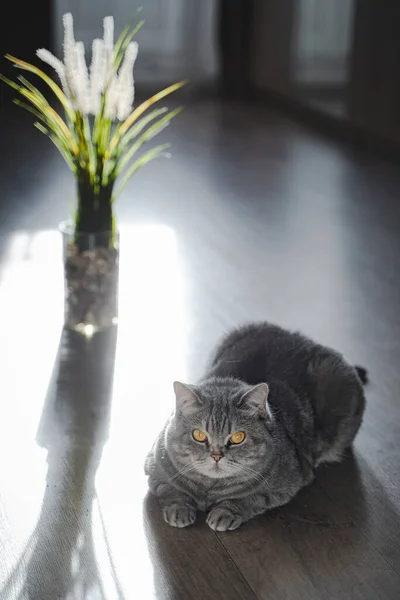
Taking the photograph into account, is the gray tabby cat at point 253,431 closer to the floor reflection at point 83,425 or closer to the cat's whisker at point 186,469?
the cat's whisker at point 186,469

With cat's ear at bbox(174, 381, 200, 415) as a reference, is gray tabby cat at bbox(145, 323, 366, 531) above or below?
below

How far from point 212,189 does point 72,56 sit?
225 cm

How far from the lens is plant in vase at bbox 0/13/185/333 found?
2.42 m

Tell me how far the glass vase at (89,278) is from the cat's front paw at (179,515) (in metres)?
0.98

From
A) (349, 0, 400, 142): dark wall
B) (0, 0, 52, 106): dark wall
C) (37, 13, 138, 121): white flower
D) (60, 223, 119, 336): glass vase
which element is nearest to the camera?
(37, 13, 138, 121): white flower

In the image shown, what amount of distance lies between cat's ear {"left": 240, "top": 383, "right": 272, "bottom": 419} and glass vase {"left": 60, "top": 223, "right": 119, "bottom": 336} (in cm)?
98

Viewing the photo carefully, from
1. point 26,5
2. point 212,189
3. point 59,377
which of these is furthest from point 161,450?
point 26,5

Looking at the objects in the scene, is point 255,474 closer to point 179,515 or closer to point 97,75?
point 179,515

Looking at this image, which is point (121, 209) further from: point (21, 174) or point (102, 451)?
point (102, 451)

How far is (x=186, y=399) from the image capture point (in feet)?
6.46

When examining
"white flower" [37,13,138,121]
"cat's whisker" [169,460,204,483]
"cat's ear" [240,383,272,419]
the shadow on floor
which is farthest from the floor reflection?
"white flower" [37,13,138,121]

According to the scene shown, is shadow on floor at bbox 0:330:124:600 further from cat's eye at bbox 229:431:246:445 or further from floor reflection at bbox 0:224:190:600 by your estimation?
cat's eye at bbox 229:431:246:445

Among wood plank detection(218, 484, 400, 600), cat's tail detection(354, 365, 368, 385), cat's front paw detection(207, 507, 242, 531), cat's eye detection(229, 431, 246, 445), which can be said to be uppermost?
cat's eye detection(229, 431, 246, 445)

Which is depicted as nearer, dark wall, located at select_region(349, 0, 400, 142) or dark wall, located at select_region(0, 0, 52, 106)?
dark wall, located at select_region(349, 0, 400, 142)
